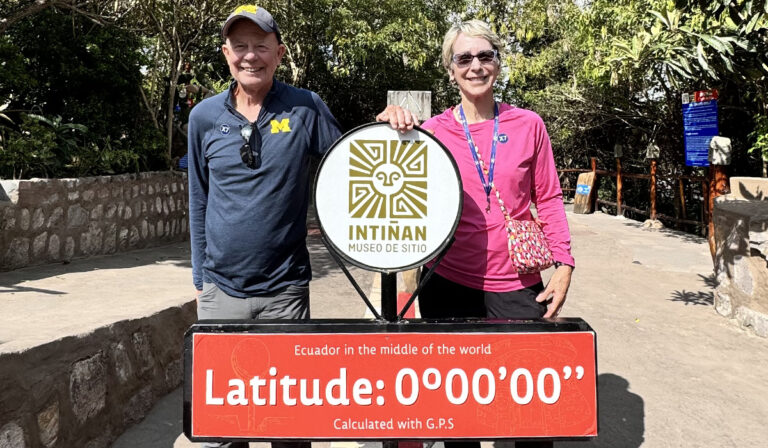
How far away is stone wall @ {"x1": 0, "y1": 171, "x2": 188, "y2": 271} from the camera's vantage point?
682 cm

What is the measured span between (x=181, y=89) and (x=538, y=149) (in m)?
11.2

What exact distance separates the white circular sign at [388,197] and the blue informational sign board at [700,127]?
7.16 meters

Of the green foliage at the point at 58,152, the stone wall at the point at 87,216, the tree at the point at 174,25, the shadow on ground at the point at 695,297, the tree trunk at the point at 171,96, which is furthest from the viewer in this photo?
the tree trunk at the point at 171,96

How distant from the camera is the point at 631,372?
14.7 ft

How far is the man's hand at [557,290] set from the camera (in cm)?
210

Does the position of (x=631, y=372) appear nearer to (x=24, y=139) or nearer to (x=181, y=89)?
(x=24, y=139)

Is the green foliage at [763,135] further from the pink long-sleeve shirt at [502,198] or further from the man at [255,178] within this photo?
the man at [255,178]

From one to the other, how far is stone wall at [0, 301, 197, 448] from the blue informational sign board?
A: 6.56m

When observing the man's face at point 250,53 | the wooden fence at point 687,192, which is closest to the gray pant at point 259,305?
the man's face at point 250,53

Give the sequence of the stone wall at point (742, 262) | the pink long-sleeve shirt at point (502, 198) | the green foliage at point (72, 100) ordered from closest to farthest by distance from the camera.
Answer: the pink long-sleeve shirt at point (502, 198) < the stone wall at point (742, 262) < the green foliage at point (72, 100)

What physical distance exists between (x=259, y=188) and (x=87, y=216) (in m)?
6.54

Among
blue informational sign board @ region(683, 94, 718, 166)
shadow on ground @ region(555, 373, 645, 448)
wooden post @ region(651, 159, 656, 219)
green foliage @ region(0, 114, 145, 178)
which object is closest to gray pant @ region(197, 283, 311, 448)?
shadow on ground @ region(555, 373, 645, 448)

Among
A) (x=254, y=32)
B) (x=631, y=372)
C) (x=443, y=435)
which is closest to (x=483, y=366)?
(x=443, y=435)

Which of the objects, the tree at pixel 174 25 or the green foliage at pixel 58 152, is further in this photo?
the tree at pixel 174 25
